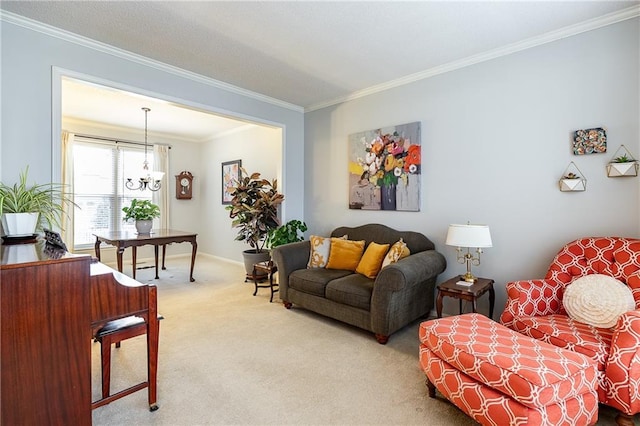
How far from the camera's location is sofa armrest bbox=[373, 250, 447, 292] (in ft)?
8.43

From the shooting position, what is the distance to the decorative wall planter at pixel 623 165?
2.31 metres

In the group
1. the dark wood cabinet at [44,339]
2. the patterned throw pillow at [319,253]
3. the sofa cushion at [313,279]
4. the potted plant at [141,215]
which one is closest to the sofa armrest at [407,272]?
the sofa cushion at [313,279]

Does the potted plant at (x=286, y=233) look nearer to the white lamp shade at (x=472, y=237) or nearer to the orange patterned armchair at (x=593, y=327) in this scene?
the white lamp shade at (x=472, y=237)

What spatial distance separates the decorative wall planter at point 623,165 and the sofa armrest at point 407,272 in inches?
58.4

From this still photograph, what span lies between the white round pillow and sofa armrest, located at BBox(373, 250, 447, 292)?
Result: 3.25 ft

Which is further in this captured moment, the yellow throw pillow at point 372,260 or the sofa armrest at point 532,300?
the yellow throw pillow at point 372,260

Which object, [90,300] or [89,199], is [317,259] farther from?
[89,199]

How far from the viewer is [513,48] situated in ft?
9.30

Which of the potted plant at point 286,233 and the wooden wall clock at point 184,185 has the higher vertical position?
the wooden wall clock at point 184,185

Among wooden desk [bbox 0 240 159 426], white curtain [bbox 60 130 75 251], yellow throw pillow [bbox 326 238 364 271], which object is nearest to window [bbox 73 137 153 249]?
white curtain [bbox 60 130 75 251]

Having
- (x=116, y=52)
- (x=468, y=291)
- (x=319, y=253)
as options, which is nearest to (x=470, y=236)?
(x=468, y=291)

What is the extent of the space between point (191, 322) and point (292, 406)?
170 cm

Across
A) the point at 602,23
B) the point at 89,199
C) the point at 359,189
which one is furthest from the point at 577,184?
the point at 89,199

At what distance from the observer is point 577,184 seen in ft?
8.29
